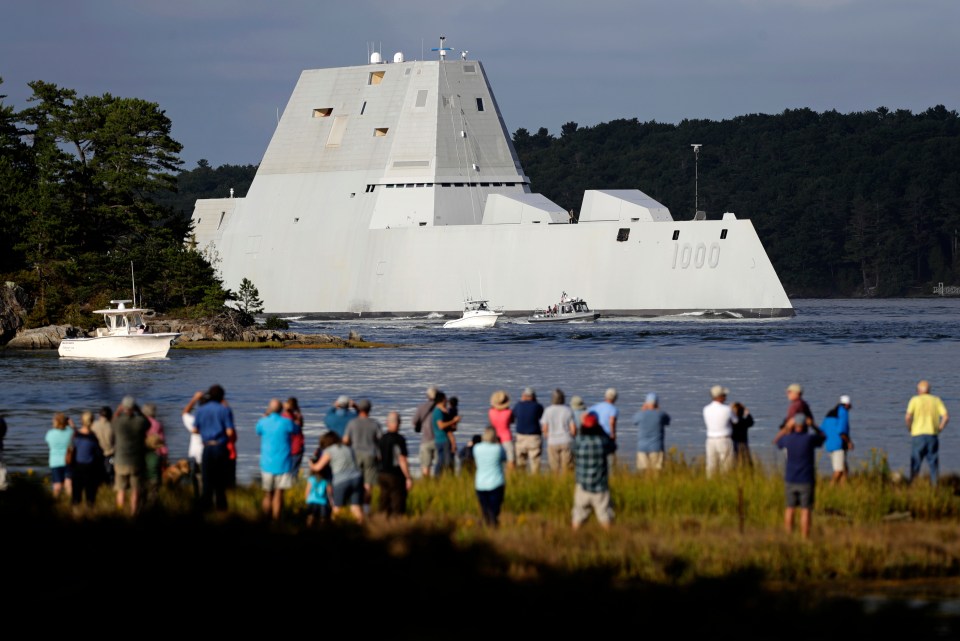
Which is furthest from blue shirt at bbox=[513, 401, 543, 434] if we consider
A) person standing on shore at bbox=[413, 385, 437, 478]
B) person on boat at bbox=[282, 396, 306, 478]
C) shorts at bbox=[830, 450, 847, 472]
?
shorts at bbox=[830, 450, 847, 472]

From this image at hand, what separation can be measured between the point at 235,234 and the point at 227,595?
69928 mm

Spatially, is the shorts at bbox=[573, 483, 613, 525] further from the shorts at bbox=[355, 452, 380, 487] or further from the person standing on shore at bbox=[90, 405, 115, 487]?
the person standing on shore at bbox=[90, 405, 115, 487]

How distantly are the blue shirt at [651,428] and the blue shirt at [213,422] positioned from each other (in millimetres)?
5114

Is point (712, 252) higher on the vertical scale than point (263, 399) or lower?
higher

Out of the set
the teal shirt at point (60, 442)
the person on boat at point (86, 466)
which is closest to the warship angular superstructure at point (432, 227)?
the teal shirt at point (60, 442)

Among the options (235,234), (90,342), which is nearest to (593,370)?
(90,342)

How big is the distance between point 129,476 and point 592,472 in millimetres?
5271

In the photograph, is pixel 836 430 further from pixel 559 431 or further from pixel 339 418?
pixel 339 418

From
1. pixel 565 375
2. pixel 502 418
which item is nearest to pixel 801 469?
pixel 502 418

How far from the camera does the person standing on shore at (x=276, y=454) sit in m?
17.4

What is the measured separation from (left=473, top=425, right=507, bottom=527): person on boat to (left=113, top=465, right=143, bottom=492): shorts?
3898 millimetres

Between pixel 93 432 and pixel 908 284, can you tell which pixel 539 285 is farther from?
pixel 908 284

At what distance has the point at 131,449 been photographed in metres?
17.8

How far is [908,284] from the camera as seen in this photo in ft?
470
